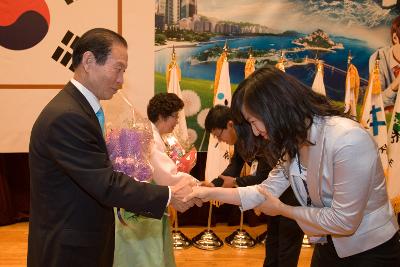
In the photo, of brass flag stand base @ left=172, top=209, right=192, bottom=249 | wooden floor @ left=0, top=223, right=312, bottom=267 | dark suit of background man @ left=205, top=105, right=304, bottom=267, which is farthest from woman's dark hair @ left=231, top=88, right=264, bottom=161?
brass flag stand base @ left=172, top=209, right=192, bottom=249

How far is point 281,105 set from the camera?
1374mm

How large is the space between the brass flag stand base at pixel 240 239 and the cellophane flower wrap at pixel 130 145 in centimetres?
221

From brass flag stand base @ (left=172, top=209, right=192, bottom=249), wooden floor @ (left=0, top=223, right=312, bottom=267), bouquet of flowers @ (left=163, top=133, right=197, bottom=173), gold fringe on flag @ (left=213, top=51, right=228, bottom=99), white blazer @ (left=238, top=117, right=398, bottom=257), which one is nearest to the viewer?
white blazer @ (left=238, top=117, right=398, bottom=257)

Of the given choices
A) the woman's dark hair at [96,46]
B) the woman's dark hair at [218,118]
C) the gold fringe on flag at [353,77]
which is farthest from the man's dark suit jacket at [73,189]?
the gold fringe on flag at [353,77]

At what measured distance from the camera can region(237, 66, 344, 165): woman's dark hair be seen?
4.52 feet

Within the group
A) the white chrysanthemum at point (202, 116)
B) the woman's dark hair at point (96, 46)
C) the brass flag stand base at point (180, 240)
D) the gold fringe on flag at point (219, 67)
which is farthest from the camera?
the white chrysanthemum at point (202, 116)

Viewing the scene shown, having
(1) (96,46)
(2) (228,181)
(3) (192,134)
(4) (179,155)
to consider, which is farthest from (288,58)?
(1) (96,46)

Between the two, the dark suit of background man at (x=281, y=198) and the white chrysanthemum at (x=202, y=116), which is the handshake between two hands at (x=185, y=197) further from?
the white chrysanthemum at (x=202, y=116)

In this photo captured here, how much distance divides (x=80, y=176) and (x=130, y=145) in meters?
0.48

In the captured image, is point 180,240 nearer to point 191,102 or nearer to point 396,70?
point 191,102

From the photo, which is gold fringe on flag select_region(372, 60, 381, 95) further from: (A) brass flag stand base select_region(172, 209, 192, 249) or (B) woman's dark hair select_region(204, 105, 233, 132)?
(A) brass flag stand base select_region(172, 209, 192, 249)

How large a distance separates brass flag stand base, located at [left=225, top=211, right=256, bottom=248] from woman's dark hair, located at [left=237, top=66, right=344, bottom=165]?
9.63 feet

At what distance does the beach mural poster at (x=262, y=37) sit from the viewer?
4.43 meters

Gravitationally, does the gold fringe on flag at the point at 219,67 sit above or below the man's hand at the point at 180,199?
above
